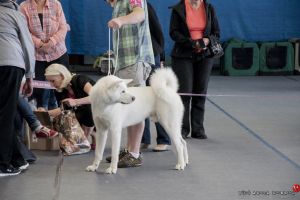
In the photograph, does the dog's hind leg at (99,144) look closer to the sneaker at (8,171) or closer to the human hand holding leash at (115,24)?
the sneaker at (8,171)

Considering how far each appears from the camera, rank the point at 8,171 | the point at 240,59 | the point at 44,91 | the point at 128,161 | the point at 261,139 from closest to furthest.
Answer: the point at 8,171 → the point at 128,161 → the point at 261,139 → the point at 44,91 → the point at 240,59

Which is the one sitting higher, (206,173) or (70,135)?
(70,135)

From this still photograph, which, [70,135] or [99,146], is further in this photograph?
[70,135]

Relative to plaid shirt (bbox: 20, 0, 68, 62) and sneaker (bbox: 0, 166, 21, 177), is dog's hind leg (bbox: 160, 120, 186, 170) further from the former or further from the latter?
plaid shirt (bbox: 20, 0, 68, 62)

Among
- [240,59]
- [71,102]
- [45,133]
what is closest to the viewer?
[71,102]

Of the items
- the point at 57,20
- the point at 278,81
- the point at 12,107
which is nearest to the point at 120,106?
the point at 12,107

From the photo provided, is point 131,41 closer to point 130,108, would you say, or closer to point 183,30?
point 130,108

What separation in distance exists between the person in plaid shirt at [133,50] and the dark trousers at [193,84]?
1.12 m

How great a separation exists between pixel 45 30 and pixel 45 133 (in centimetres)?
119

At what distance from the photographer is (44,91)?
674 cm

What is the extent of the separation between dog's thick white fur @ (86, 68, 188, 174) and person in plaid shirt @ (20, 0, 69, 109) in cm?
166

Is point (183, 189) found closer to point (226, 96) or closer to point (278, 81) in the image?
point (226, 96)

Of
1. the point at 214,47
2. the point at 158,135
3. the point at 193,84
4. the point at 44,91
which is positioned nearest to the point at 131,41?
the point at 158,135

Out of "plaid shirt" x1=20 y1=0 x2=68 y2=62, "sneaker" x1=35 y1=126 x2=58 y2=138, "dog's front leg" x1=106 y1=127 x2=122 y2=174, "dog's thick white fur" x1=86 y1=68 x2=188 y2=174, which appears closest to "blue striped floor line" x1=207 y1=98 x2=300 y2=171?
"dog's thick white fur" x1=86 y1=68 x2=188 y2=174
